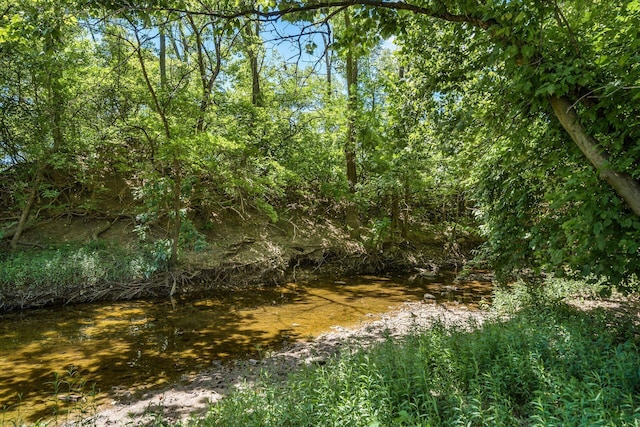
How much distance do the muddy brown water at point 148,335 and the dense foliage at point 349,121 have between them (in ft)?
8.71

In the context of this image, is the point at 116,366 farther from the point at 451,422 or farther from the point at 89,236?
the point at 89,236

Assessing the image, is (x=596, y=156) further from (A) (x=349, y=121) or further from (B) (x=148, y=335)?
(A) (x=349, y=121)

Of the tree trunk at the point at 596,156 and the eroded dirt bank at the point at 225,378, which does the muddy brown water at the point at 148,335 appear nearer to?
the eroded dirt bank at the point at 225,378

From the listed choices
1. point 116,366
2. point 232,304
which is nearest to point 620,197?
point 116,366

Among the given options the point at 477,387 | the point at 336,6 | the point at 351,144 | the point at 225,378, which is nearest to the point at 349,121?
the point at 351,144

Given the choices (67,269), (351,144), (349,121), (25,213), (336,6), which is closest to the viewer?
(336,6)

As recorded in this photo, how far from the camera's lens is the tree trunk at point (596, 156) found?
3600mm

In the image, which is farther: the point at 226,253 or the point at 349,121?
the point at 349,121

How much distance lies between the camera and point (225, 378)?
5.08 m

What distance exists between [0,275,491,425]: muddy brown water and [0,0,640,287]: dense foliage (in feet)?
8.71

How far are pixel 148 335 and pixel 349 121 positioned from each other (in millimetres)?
10515

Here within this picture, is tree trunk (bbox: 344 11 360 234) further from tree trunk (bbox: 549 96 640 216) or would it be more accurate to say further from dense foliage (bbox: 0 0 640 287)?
tree trunk (bbox: 549 96 640 216)

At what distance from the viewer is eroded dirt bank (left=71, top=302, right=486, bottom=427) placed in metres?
4.00

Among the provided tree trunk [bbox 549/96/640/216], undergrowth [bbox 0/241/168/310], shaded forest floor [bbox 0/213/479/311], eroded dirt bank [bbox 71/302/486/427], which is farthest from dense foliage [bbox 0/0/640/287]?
eroded dirt bank [bbox 71/302/486/427]
